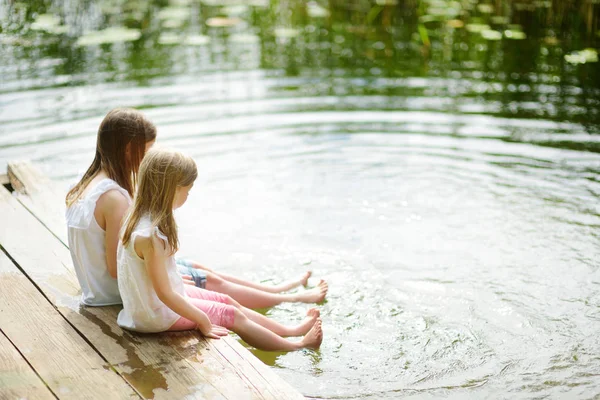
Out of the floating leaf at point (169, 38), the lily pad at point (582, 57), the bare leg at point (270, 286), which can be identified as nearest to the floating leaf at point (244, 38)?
the floating leaf at point (169, 38)

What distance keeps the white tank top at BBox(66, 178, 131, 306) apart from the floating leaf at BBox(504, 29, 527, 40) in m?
7.66

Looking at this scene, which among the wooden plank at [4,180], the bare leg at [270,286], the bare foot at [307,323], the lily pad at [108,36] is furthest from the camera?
the lily pad at [108,36]

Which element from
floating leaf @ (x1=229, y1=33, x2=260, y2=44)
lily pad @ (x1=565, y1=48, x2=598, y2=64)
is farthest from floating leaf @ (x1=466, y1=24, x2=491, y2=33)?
floating leaf @ (x1=229, y1=33, x2=260, y2=44)

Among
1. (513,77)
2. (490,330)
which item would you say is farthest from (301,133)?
(490,330)

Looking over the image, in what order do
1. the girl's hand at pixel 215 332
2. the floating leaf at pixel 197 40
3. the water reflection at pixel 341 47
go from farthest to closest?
the floating leaf at pixel 197 40, the water reflection at pixel 341 47, the girl's hand at pixel 215 332

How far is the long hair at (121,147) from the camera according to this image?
3.58 m

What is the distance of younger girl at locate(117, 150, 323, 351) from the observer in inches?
130

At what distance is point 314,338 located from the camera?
3871 millimetres

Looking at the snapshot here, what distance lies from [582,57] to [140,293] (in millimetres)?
7408

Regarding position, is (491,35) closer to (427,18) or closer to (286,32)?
(427,18)

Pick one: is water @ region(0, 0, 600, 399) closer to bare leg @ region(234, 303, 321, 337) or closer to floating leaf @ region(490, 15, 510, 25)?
floating leaf @ region(490, 15, 510, 25)

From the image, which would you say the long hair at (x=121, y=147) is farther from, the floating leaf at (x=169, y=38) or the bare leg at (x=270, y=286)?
the floating leaf at (x=169, y=38)

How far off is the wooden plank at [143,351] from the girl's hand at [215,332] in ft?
0.12

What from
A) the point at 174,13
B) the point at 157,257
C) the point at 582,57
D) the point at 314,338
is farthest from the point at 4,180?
the point at 582,57
